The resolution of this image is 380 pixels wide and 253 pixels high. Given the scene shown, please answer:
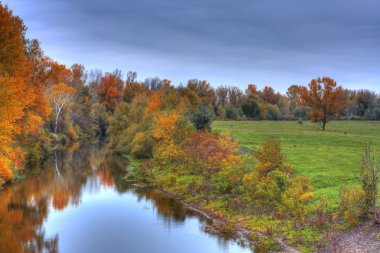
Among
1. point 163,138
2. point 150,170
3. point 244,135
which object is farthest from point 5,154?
point 244,135

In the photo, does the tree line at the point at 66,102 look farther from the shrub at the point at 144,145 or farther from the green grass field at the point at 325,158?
the green grass field at the point at 325,158

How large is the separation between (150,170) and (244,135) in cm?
2560

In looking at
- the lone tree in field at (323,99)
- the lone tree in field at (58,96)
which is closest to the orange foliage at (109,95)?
the lone tree in field at (58,96)

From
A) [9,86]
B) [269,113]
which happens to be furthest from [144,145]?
[269,113]

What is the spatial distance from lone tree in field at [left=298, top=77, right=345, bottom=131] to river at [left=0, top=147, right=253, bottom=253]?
5554cm

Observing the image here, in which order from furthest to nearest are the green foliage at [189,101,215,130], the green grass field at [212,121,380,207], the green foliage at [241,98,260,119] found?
the green foliage at [241,98,260,119]
the green foliage at [189,101,215,130]
the green grass field at [212,121,380,207]

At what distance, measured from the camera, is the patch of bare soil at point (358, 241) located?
21.8 meters

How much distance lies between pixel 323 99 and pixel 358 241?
7421cm

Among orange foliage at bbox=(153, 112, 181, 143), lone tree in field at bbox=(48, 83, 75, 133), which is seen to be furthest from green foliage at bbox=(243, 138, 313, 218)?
lone tree in field at bbox=(48, 83, 75, 133)

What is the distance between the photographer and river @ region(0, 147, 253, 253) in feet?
90.9

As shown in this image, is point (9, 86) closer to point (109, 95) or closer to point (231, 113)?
point (231, 113)

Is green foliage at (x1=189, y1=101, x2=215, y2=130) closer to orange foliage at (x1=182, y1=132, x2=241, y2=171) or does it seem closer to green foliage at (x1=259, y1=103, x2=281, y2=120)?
orange foliage at (x1=182, y1=132, x2=241, y2=171)

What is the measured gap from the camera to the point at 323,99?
93.6 meters

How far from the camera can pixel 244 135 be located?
74.8 m
